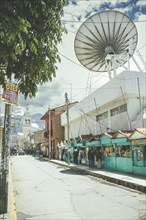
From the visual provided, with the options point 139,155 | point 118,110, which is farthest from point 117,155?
point 118,110

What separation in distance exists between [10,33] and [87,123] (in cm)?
3181

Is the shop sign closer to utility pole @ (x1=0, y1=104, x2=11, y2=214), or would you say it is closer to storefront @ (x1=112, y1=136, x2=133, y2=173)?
storefront @ (x1=112, y1=136, x2=133, y2=173)

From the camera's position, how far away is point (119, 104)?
25.6 metres

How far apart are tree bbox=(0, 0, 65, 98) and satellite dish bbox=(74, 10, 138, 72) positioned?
22998 millimetres

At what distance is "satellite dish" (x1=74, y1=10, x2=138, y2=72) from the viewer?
89.0ft

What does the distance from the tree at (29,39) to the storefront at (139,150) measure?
41.2ft

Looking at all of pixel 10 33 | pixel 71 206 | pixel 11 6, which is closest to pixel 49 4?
pixel 11 6

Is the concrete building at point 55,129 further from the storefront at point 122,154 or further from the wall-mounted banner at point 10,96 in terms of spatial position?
the wall-mounted banner at point 10,96

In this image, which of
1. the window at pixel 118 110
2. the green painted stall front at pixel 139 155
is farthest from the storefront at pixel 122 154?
the window at pixel 118 110

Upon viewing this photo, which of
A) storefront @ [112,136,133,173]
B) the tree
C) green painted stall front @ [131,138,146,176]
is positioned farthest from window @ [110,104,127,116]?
the tree

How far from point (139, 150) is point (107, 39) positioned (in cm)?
1645

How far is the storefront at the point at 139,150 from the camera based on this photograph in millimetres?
16625

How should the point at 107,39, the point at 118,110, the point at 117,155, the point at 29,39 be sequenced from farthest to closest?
the point at 107,39 < the point at 118,110 < the point at 117,155 < the point at 29,39

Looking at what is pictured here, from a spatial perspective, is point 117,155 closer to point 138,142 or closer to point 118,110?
point 138,142
